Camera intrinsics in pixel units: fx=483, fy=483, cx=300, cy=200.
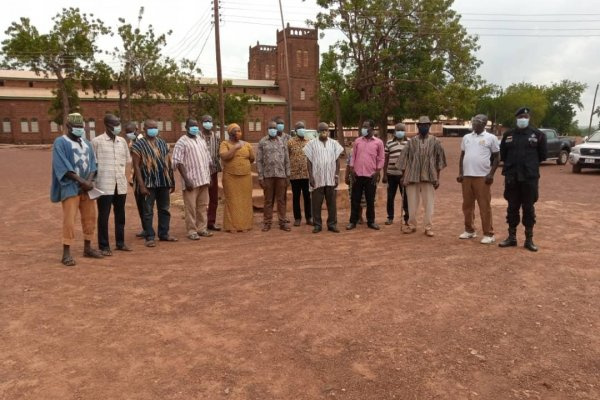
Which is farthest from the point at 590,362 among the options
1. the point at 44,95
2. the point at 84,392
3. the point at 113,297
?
the point at 44,95

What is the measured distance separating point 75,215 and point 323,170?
342 centimetres

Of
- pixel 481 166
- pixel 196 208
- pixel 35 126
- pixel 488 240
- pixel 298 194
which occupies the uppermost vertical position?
pixel 35 126

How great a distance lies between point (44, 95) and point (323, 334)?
60.1m

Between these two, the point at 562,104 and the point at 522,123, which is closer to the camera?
the point at 522,123

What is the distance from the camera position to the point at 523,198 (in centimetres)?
606

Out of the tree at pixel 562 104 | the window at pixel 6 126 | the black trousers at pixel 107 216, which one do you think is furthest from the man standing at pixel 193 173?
the tree at pixel 562 104

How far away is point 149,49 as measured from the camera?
38.2 metres

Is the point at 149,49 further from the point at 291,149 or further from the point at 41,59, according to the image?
the point at 291,149

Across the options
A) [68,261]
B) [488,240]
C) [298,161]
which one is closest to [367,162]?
[298,161]

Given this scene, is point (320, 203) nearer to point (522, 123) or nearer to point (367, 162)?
point (367, 162)

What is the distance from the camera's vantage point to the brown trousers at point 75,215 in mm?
5391

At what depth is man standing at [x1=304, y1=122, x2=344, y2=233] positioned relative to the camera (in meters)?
7.21

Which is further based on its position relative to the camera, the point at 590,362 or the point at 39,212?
the point at 39,212

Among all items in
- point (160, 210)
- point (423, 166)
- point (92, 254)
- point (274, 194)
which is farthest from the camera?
point (274, 194)
